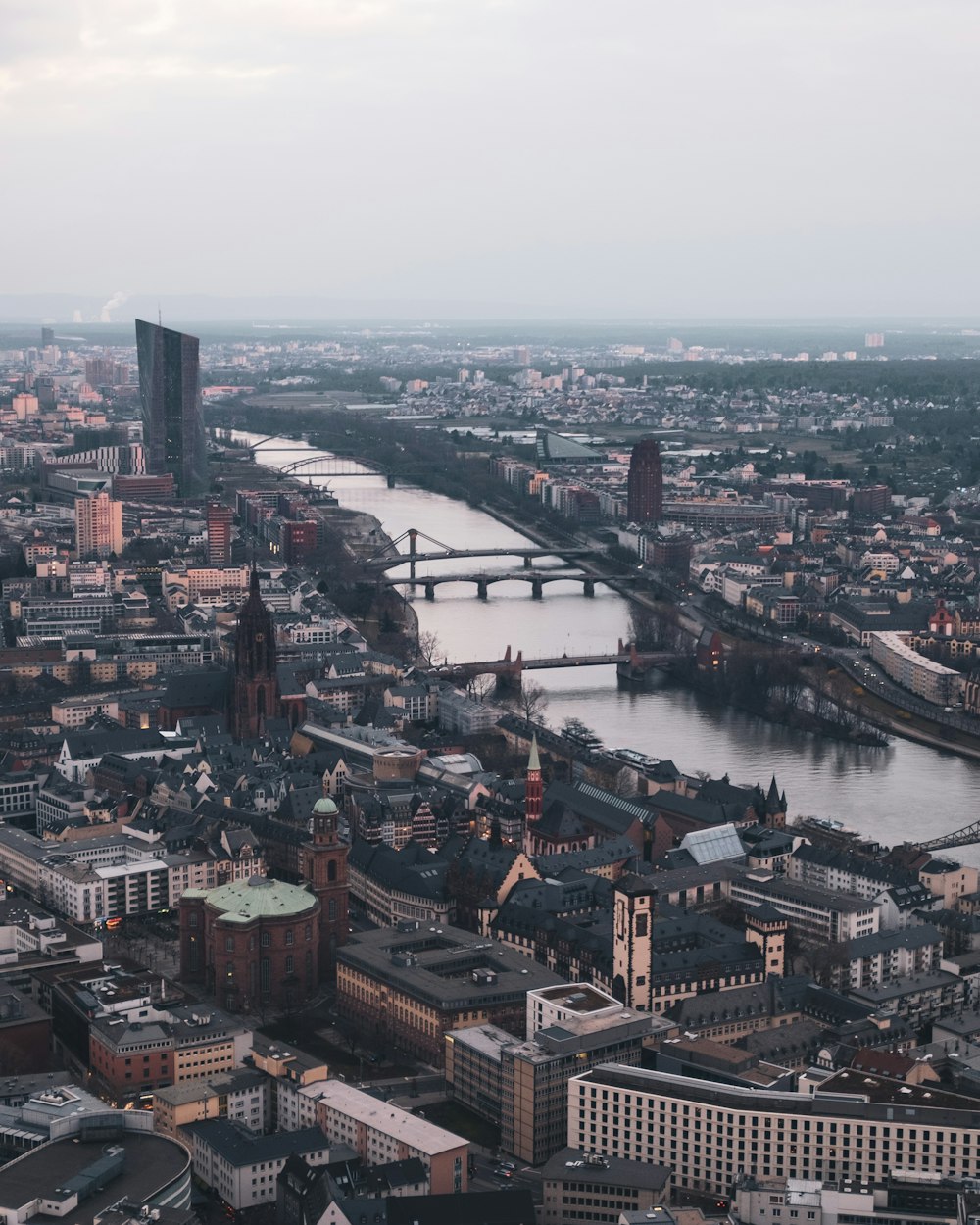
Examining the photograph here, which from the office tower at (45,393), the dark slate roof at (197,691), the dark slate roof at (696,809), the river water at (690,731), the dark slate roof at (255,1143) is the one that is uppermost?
the office tower at (45,393)

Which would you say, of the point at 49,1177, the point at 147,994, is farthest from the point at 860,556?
the point at 49,1177

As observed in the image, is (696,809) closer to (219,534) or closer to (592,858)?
(592,858)

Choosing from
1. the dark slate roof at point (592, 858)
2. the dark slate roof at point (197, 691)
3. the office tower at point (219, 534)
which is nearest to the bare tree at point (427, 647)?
the dark slate roof at point (197, 691)

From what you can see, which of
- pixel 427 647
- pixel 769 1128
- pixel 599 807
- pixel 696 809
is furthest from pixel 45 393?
pixel 769 1128

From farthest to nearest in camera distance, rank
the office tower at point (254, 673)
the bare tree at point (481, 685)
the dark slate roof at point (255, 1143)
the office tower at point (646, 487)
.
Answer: the office tower at point (646, 487), the bare tree at point (481, 685), the office tower at point (254, 673), the dark slate roof at point (255, 1143)

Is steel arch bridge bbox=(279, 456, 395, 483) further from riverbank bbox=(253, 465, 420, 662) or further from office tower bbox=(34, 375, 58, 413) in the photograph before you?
office tower bbox=(34, 375, 58, 413)

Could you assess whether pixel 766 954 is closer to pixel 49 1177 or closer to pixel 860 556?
pixel 49 1177

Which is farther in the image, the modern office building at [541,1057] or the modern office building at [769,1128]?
the modern office building at [541,1057]

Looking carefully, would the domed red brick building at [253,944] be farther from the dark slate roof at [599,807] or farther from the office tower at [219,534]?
the office tower at [219,534]
